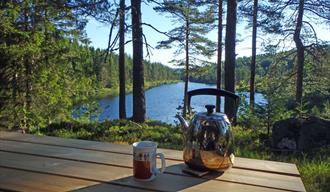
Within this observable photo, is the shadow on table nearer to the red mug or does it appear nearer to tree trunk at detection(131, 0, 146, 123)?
the red mug

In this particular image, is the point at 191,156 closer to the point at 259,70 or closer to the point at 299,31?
the point at 299,31

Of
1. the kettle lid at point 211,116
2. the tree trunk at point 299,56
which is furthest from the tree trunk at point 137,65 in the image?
the kettle lid at point 211,116

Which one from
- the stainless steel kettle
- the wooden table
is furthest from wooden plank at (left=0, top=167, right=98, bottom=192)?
the stainless steel kettle

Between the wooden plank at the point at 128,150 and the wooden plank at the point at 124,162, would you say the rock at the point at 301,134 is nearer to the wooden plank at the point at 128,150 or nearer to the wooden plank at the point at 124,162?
the wooden plank at the point at 128,150

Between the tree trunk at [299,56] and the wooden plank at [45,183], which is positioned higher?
the tree trunk at [299,56]

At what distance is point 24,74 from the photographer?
907cm

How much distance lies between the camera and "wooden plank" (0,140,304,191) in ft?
4.34

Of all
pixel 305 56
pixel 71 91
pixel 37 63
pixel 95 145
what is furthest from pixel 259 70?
pixel 95 145

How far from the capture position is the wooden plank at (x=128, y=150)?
60.0 inches

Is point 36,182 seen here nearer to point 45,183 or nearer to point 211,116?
point 45,183

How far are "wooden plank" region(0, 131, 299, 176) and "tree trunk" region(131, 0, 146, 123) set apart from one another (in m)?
6.24

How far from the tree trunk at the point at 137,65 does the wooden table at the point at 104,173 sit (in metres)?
6.53

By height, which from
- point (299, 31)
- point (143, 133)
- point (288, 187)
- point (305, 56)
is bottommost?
point (143, 133)

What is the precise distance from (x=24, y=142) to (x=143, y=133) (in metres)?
4.30
